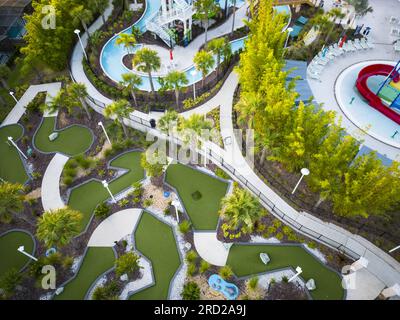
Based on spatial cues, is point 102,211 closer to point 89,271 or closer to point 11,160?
point 89,271

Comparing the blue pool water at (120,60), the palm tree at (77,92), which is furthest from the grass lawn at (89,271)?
the blue pool water at (120,60)

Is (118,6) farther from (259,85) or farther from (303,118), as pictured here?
(303,118)

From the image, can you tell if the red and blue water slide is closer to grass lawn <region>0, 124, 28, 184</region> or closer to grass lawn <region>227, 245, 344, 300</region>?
grass lawn <region>227, 245, 344, 300</region>

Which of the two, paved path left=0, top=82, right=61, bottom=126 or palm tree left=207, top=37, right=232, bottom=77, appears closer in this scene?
palm tree left=207, top=37, right=232, bottom=77

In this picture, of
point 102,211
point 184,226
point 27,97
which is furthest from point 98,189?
point 27,97

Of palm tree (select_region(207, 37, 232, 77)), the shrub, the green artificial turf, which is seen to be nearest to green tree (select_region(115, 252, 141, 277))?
the shrub

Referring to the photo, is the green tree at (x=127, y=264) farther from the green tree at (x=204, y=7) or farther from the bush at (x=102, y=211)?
the green tree at (x=204, y=7)
